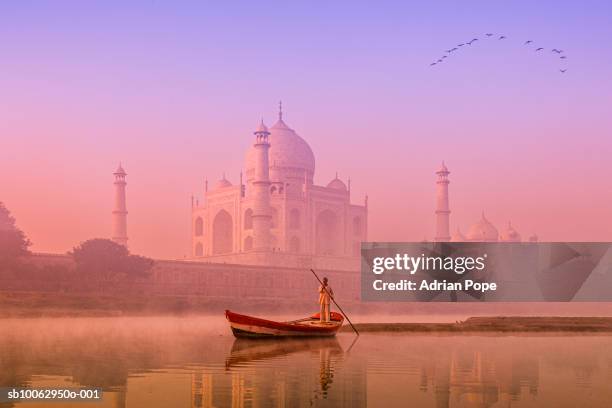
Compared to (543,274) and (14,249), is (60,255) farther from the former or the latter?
(543,274)

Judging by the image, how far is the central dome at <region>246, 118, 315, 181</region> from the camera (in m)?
79.7

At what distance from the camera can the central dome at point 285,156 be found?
79688mm

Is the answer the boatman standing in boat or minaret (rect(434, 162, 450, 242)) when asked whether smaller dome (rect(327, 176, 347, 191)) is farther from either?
the boatman standing in boat

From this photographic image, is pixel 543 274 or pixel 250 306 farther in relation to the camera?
pixel 543 274

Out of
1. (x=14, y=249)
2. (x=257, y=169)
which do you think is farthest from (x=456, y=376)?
(x=257, y=169)

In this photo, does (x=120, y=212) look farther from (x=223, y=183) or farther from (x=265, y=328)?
(x=265, y=328)

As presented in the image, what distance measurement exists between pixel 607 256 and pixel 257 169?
28855 mm

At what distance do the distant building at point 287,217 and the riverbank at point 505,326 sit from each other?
4513 centimetres

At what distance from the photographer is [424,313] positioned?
6606 cm

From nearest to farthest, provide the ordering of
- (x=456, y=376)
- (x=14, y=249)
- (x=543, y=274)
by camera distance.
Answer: (x=456, y=376) → (x=14, y=249) → (x=543, y=274)

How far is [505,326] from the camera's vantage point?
26.1m

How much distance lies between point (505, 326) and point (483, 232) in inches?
2789

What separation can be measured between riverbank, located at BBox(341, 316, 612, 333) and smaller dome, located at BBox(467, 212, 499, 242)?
66.9 meters

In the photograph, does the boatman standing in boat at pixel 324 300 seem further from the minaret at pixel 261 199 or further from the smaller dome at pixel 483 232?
the smaller dome at pixel 483 232
